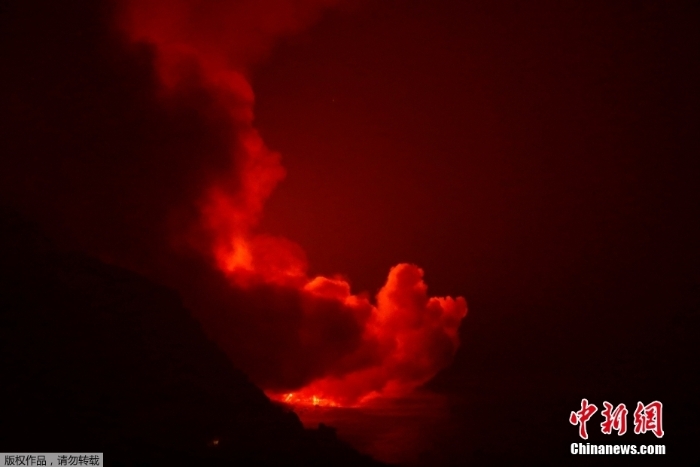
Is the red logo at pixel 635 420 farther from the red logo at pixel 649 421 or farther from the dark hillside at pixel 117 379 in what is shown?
the dark hillside at pixel 117 379

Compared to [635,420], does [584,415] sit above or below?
above

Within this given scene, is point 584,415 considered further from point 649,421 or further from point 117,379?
point 117,379

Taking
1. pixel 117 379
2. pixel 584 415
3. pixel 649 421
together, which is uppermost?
pixel 117 379

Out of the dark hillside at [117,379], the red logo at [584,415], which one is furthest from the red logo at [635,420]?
the dark hillside at [117,379]

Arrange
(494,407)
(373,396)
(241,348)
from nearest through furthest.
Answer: (241,348) < (373,396) < (494,407)

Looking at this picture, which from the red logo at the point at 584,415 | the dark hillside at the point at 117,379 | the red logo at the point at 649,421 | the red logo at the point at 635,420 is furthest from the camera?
the red logo at the point at 584,415

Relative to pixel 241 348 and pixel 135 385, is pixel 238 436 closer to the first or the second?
pixel 135 385

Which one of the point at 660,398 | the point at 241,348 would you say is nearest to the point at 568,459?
the point at 241,348

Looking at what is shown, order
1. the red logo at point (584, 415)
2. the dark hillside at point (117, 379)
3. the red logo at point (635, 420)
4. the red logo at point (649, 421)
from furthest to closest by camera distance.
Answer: the red logo at point (584, 415), the red logo at point (635, 420), the red logo at point (649, 421), the dark hillside at point (117, 379)

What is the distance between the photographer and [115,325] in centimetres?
4031

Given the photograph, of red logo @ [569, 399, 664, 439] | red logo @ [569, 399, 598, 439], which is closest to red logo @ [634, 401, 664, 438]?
red logo @ [569, 399, 664, 439]

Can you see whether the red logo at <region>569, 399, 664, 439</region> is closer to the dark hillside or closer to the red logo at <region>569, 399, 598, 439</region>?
the red logo at <region>569, 399, 598, 439</region>

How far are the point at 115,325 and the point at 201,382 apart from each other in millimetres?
6382

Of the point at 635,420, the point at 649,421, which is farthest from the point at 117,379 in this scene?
the point at 649,421
